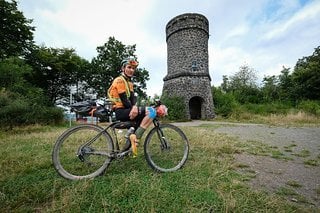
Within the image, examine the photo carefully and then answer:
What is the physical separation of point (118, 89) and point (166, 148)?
120cm

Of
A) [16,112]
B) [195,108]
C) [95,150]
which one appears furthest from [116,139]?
[195,108]

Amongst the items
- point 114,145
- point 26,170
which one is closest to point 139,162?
point 114,145

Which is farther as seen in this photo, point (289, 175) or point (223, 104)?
point (223, 104)

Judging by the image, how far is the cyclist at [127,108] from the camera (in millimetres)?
2896

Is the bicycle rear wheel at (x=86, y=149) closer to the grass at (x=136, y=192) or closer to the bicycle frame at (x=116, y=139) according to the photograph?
the bicycle frame at (x=116, y=139)

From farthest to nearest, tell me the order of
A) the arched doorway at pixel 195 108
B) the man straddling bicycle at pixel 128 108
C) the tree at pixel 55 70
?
1. the tree at pixel 55 70
2. the arched doorway at pixel 195 108
3. the man straddling bicycle at pixel 128 108

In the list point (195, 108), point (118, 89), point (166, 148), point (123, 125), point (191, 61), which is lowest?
point (166, 148)

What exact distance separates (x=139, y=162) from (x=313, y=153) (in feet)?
13.3

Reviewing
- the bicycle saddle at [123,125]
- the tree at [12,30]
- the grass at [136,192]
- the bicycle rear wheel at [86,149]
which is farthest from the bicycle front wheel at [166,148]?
the tree at [12,30]

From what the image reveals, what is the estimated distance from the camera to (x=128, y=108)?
116 inches

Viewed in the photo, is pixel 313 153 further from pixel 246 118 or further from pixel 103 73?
pixel 103 73

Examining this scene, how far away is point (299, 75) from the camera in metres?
28.9

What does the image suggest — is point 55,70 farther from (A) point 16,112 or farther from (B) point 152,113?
(B) point 152,113

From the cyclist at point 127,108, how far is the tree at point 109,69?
97.5 ft
